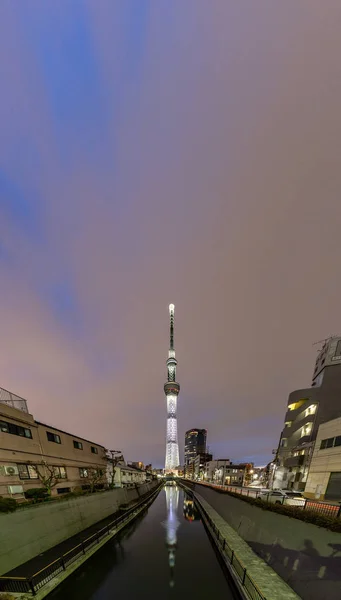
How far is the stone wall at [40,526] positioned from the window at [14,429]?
287 inches

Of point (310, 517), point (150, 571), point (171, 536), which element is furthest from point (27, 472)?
point (310, 517)

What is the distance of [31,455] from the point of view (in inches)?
1011

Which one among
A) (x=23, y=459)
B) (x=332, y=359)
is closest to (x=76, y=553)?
(x=23, y=459)

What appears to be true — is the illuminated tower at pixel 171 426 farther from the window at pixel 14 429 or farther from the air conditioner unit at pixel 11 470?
the air conditioner unit at pixel 11 470

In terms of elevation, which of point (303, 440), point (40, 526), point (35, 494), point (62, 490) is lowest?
point (62, 490)

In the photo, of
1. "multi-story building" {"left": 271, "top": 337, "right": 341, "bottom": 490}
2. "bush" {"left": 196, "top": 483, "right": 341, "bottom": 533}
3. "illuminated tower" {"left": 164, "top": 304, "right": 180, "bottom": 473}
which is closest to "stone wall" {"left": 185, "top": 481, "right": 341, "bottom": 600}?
A: "bush" {"left": 196, "top": 483, "right": 341, "bottom": 533}

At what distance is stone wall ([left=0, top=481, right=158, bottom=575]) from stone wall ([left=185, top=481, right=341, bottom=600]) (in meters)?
14.9

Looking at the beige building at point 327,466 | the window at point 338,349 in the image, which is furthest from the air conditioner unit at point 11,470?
the window at point 338,349

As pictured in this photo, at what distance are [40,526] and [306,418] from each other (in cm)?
4689

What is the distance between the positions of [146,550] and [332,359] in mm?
41795

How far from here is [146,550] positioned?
2144 centimetres

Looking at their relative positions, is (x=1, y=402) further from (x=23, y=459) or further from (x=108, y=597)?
(x=108, y=597)

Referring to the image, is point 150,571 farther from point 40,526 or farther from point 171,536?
point 171,536

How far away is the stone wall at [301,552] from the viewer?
1029cm
